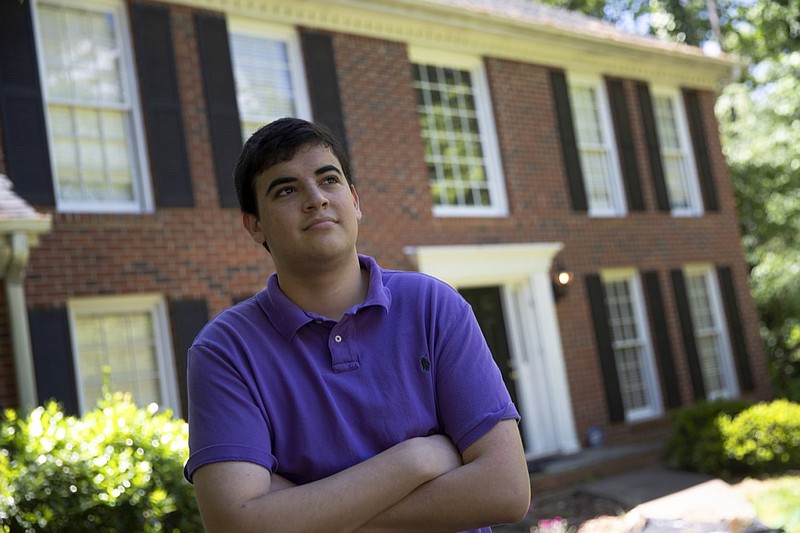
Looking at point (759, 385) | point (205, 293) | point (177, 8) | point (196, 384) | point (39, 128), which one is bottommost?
point (759, 385)

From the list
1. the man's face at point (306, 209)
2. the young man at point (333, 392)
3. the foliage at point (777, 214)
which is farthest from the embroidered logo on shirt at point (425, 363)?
the foliage at point (777, 214)

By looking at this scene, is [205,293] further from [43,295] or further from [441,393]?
[441,393]

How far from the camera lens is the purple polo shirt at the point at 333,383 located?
1819mm

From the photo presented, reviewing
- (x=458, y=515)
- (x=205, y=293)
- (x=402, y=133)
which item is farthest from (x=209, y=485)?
(x=402, y=133)

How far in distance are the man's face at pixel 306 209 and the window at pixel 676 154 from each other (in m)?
12.6

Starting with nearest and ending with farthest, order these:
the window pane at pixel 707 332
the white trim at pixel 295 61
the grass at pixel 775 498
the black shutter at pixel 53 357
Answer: the black shutter at pixel 53 357
the grass at pixel 775 498
the white trim at pixel 295 61
the window pane at pixel 707 332

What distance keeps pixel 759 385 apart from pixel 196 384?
1364 centimetres

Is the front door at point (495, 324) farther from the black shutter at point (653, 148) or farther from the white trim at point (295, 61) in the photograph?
the black shutter at point (653, 148)

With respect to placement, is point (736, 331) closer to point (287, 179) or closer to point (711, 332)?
point (711, 332)

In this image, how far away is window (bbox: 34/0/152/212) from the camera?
8.11 m

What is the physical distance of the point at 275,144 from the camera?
6.42 feet

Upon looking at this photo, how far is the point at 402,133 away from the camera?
10.5 metres

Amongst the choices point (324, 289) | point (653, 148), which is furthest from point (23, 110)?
point (653, 148)

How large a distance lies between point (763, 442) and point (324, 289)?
9.69 metres
